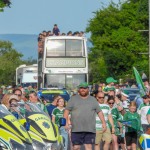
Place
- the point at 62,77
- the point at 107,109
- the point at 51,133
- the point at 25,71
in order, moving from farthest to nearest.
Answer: the point at 25,71
the point at 62,77
the point at 107,109
the point at 51,133

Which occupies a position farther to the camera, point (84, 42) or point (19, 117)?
point (84, 42)

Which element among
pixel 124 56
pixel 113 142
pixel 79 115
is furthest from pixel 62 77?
pixel 124 56

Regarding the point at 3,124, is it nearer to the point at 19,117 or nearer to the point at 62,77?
the point at 19,117

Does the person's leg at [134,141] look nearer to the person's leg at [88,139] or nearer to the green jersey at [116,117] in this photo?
the green jersey at [116,117]

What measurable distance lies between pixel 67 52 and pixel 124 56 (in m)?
46.5

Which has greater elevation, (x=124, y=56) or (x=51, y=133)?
(x=124, y=56)

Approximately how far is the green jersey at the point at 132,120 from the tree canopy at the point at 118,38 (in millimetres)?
67822

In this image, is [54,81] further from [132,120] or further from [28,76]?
[132,120]

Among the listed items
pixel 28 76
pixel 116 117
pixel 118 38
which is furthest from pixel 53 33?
pixel 118 38


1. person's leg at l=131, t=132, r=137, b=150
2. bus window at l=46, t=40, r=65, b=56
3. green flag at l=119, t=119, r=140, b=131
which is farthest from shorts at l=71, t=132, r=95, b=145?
bus window at l=46, t=40, r=65, b=56

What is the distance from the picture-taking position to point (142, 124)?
20578mm

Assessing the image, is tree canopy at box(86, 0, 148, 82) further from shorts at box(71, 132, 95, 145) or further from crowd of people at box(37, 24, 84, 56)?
shorts at box(71, 132, 95, 145)

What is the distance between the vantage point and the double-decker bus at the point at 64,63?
4756 cm

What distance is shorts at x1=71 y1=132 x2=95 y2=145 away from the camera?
1753cm
